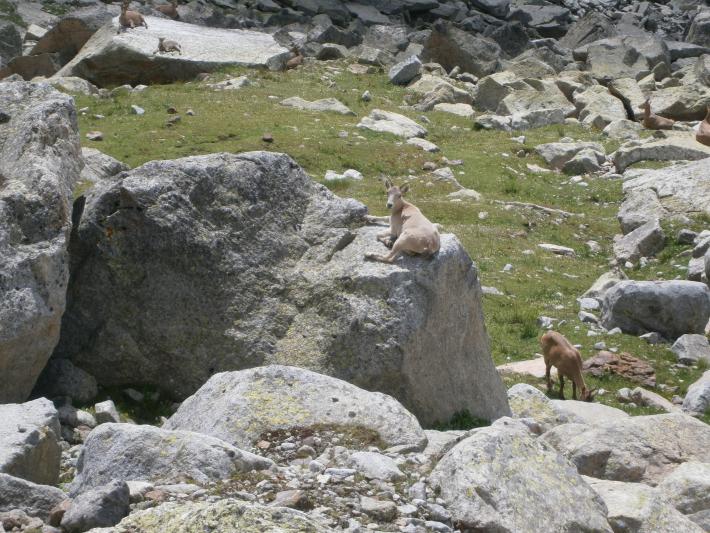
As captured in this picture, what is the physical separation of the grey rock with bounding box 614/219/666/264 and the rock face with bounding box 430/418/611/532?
1993 centimetres

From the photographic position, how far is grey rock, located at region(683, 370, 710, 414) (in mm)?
19609

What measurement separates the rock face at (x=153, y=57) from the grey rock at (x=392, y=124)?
10.2 meters

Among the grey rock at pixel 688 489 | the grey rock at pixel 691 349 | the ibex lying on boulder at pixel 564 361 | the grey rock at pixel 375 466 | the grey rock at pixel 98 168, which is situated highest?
the grey rock at pixel 375 466

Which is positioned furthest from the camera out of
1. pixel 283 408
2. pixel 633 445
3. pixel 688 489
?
pixel 633 445

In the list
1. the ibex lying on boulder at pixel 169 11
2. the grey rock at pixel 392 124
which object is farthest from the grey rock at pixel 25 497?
the ibex lying on boulder at pixel 169 11

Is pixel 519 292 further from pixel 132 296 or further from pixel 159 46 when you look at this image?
pixel 159 46

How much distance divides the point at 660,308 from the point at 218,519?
→ 17.9m

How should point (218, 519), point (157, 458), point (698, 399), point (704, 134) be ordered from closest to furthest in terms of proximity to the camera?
point (218, 519), point (157, 458), point (698, 399), point (704, 134)

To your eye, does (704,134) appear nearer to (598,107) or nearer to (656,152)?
(656,152)

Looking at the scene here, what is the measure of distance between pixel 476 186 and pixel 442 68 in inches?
876

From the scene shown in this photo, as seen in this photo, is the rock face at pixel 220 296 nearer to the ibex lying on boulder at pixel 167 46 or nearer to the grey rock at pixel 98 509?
the grey rock at pixel 98 509

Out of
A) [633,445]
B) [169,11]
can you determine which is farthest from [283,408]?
[169,11]

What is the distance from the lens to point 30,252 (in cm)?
1306

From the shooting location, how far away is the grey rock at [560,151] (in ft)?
128
